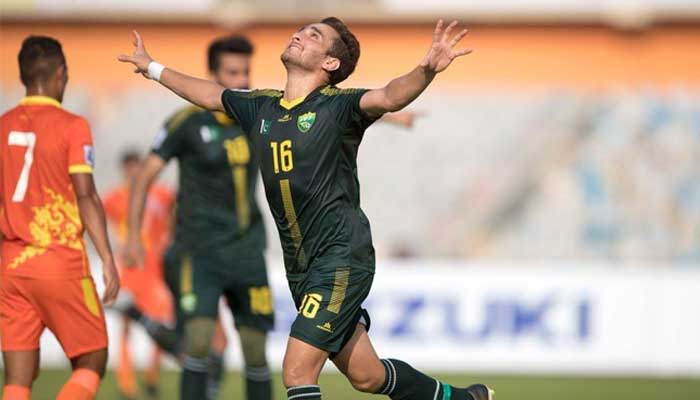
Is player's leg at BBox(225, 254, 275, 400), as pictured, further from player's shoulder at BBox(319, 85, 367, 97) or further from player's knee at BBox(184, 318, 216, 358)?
player's shoulder at BBox(319, 85, 367, 97)

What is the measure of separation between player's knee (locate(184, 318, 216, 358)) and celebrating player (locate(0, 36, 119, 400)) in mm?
1506

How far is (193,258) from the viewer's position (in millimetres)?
9195

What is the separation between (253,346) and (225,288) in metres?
0.48

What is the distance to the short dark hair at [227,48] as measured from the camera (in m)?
9.05

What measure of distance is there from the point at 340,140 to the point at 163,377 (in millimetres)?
8691

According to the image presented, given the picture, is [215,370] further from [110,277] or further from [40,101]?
A: [40,101]

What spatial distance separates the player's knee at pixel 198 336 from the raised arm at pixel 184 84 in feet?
7.06

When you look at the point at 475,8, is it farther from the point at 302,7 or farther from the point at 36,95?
the point at 36,95

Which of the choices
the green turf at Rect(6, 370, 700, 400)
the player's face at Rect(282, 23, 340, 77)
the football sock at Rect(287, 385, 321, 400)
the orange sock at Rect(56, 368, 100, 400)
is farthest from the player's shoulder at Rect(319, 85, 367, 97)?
the green turf at Rect(6, 370, 700, 400)

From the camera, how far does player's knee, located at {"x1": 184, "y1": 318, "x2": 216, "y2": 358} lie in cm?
882

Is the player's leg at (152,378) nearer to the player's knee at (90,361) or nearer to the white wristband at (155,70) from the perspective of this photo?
the player's knee at (90,361)

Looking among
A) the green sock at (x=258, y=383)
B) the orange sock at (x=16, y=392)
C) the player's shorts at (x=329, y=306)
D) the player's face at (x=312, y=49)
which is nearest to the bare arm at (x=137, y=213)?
the green sock at (x=258, y=383)

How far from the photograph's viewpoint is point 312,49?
22.4 ft

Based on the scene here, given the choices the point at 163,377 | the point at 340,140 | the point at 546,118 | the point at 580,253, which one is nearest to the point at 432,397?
the point at 340,140
